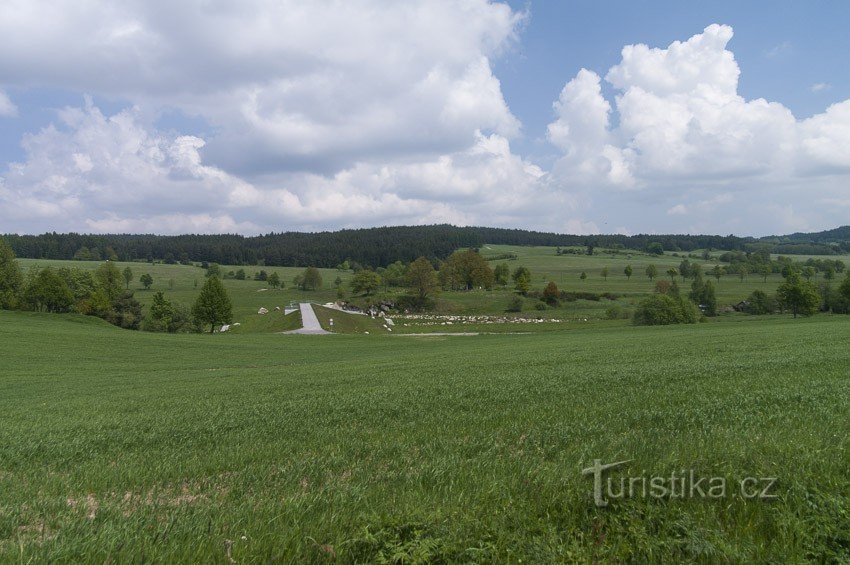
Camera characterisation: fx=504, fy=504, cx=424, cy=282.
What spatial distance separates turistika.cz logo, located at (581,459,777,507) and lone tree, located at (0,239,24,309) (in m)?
89.2

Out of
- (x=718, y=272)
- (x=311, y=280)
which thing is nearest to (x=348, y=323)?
(x=311, y=280)

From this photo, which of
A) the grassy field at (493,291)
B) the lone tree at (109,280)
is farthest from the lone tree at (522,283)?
the lone tree at (109,280)

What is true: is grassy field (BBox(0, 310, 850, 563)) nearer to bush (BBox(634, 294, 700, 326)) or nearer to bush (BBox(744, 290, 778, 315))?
bush (BBox(634, 294, 700, 326))

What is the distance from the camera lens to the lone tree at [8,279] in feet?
233

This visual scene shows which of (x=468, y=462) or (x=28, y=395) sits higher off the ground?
(x=468, y=462)

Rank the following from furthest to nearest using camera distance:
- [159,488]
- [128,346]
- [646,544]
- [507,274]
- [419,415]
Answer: [507,274] → [128,346] → [419,415] → [159,488] → [646,544]

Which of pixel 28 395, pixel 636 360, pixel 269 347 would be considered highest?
pixel 636 360

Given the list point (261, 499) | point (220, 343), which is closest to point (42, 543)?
point (261, 499)

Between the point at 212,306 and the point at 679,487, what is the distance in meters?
77.6

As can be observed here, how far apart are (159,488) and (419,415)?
5354 mm

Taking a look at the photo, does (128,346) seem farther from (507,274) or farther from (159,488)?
(507,274)

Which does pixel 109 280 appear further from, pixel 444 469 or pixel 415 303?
pixel 444 469

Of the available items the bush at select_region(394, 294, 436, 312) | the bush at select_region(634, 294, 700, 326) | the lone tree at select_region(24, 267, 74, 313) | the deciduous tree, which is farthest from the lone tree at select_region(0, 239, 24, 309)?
the bush at select_region(634, 294, 700, 326)

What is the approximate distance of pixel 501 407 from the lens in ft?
35.7
